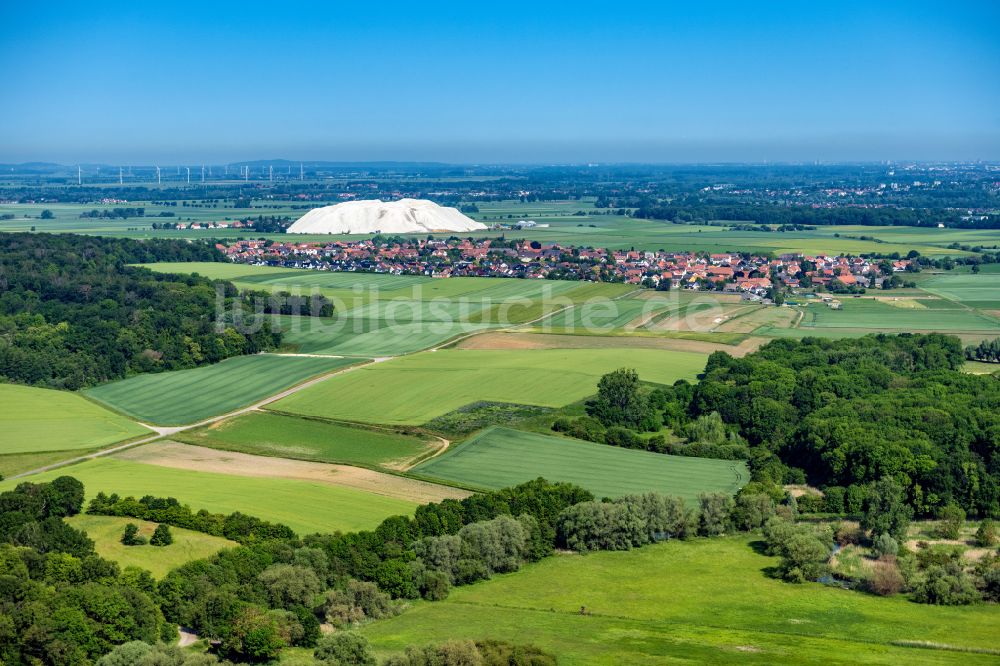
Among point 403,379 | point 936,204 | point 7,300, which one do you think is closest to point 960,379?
point 403,379

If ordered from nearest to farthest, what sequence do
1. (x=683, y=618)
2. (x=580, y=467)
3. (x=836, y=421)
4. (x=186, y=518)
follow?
(x=683, y=618) → (x=186, y=518) → (x=580, y=467) → (x=836, y=421)

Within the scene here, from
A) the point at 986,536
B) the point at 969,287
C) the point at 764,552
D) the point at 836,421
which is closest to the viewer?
the point at 764,552

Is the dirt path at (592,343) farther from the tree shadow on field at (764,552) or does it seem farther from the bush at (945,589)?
the bush at (945,589)

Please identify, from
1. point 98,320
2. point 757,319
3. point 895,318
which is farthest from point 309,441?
Result: point 895,318

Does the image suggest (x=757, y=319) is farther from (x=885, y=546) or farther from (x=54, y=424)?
(x=54, y=424)

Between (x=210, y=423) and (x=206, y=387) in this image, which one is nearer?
(x=210, y=423)
